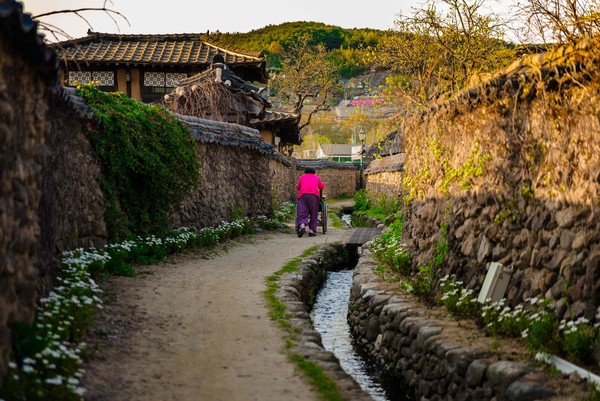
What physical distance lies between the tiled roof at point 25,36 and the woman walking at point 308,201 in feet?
38.8

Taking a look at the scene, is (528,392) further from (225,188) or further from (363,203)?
(363,203)

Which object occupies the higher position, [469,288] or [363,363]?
[469,288]

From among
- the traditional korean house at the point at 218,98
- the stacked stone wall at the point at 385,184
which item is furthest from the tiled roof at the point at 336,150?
the traditional korean house at the point at 218,98

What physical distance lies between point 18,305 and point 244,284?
198 inches

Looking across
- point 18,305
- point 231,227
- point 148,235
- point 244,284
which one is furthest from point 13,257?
point 231,227

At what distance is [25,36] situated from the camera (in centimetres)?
449

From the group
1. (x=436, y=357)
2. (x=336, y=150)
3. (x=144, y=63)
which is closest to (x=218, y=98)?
(x=144, y=63)

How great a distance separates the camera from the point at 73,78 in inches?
954

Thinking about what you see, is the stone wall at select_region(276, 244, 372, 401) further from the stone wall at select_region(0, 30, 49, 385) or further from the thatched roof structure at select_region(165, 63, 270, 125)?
the thatched roof structure at select_region(165, 63, 270, 125)

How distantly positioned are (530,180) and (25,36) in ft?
15.5

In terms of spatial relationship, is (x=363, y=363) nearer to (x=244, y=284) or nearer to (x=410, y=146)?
(x=244, y=284)

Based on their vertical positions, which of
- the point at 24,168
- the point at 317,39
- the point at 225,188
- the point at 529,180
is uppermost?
the point at 317,39

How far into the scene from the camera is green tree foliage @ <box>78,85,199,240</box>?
33.2ft

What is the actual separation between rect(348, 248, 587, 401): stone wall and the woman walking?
7382mm
